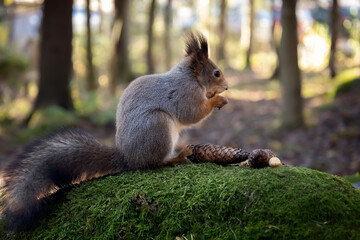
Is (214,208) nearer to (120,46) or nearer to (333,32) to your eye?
(333,32)

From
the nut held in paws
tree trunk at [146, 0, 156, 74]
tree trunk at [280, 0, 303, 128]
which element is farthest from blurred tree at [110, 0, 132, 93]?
the nut held in paws

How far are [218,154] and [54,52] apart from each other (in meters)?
7.10

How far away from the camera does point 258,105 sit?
11.3 m

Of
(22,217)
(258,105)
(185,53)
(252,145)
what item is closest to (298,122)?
(252,145)

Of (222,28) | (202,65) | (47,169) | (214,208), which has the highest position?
(222,28)

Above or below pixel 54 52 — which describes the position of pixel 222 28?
above

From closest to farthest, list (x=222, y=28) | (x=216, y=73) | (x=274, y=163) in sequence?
(x=274, y=163)
(x=216, y=73)
(x=222, y=28)

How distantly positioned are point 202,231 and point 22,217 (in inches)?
40.3

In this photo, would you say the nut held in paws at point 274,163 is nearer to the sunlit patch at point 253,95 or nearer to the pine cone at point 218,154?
the pine cone at point 218,154

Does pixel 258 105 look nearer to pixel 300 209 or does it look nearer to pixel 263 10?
pixel 300 209

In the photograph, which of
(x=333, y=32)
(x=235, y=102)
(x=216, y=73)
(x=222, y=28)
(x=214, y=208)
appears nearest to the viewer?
(x=214, y=208)

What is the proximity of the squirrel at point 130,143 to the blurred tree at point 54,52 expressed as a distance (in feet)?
20.4

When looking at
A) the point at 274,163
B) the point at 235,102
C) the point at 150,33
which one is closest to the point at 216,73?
the point at 274,163

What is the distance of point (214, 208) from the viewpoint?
2154 mm
